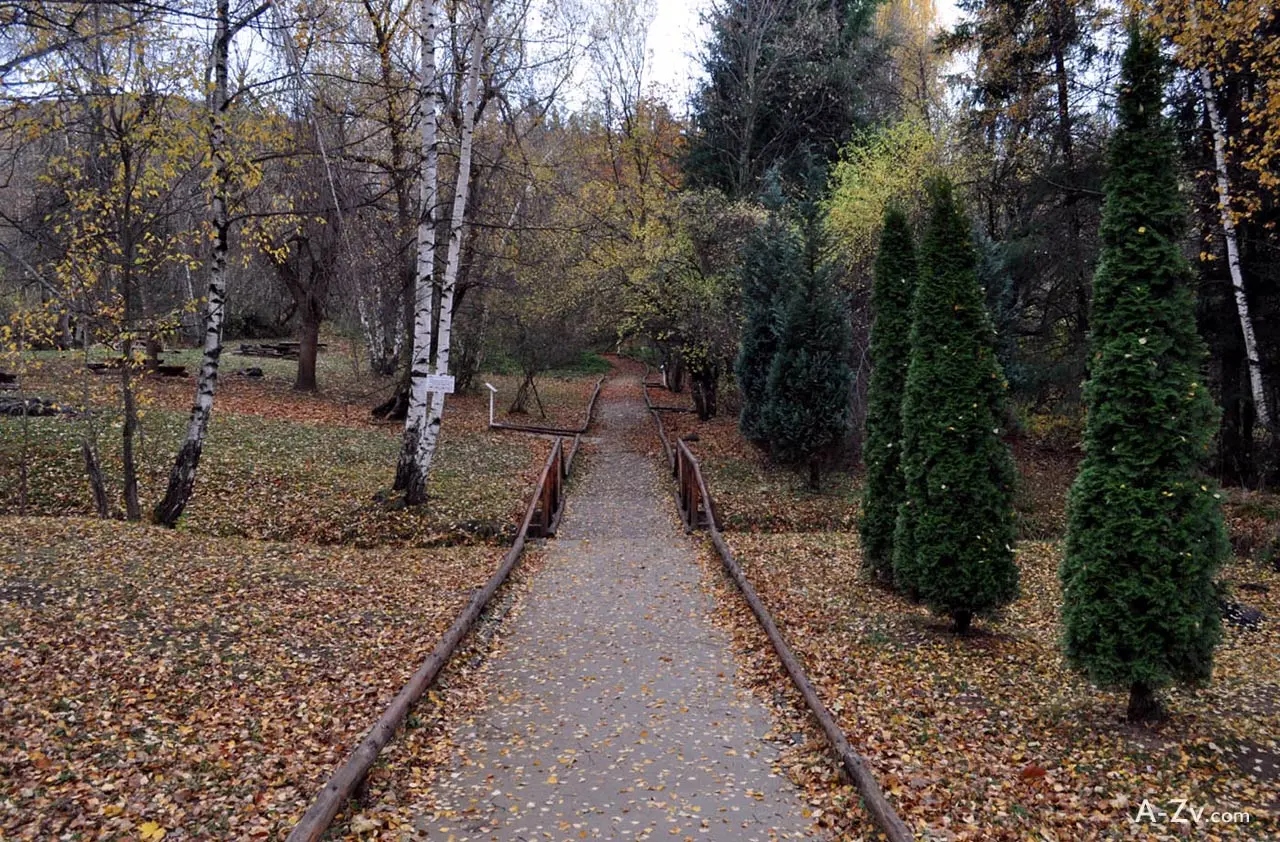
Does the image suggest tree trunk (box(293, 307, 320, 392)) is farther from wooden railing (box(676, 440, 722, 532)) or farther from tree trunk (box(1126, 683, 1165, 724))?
tree trunk (box(1126, 683, 1165, 724))

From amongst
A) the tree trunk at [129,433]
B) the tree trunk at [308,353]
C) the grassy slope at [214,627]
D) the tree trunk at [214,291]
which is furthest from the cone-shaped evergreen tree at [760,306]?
the tree trunk at [308,353]

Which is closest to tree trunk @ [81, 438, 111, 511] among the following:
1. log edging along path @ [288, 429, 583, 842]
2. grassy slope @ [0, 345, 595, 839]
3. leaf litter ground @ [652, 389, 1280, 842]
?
grassy slope @ [0, 345, 595, 839]

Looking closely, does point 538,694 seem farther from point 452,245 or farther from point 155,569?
point 452,245

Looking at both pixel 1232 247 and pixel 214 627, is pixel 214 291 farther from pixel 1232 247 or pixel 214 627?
pixel 1232 247

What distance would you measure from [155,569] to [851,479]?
1212 centimetres

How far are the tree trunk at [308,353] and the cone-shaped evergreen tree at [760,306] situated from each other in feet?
38.5

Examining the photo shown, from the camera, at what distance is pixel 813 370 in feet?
49.1

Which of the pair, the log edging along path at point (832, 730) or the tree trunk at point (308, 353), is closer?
the log edging along path at point (832, 730)

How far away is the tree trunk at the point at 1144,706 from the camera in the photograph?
17.4 ft

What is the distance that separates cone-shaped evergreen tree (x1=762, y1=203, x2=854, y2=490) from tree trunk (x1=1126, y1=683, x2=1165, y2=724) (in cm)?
979

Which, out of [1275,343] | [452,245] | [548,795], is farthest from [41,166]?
[1275,343]

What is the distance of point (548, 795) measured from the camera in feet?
15.3

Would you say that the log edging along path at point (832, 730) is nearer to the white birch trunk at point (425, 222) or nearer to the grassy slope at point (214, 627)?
the grassy slope at point (214, 627)

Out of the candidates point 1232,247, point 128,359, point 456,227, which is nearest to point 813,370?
point 1232,247
